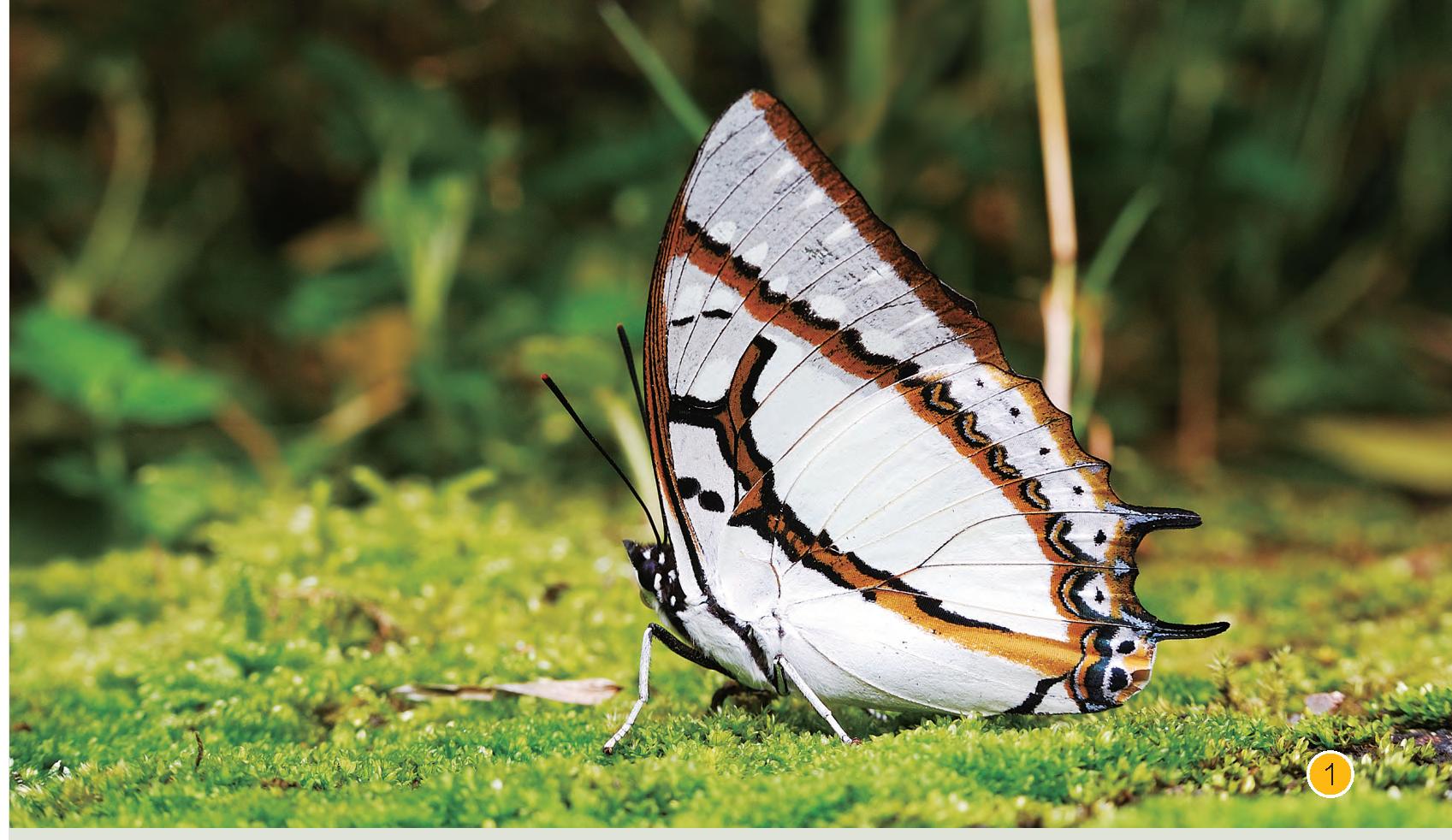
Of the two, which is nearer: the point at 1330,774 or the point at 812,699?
the point at 1330,774

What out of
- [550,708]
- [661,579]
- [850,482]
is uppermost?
[850,482]

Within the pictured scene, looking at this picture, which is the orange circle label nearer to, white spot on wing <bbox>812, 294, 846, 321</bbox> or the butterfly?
the butterfly

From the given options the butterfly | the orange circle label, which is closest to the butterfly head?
the butterfly

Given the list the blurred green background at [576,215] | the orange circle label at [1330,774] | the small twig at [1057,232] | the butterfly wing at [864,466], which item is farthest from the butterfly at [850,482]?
the blurred green background at [576,215]

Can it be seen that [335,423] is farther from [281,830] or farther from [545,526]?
[281,830]

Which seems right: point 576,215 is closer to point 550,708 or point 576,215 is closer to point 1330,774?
point 550,708

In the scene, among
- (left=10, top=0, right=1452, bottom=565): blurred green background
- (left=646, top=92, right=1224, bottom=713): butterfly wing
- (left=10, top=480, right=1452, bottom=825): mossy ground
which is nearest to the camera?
(left=10, top=480, right=1452, bottom=825): mossy ground

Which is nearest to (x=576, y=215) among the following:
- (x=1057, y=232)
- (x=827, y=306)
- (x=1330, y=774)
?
(x=1057, y=232)

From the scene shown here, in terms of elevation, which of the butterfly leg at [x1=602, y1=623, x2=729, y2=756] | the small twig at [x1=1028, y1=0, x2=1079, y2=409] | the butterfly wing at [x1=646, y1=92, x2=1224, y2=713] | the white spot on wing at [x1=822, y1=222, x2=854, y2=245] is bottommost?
the butterfly leg at [x1=602, y1=623, x2=729, y2=756]
